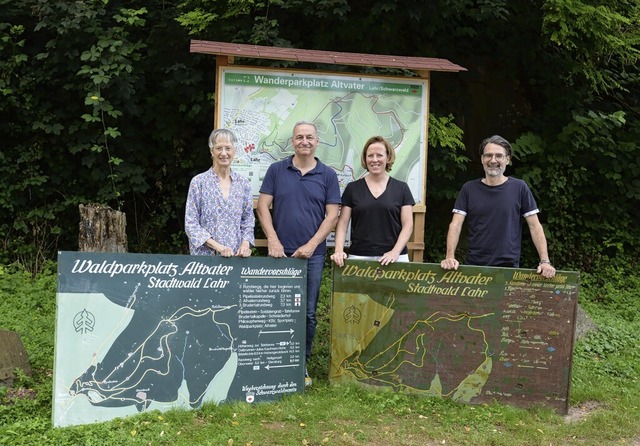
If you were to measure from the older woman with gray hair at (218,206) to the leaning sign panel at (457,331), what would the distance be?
0.90 meters

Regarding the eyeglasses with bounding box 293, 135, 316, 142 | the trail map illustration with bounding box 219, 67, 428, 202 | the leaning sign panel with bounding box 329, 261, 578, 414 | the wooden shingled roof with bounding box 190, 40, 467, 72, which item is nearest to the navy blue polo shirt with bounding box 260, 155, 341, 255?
the eyeglasses with bounding box 293, 135, 316, 142

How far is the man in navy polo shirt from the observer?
16.1 feet

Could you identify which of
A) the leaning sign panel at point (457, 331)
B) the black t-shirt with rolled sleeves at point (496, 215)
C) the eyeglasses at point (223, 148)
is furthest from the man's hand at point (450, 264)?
the eyeglasses at point (223, 148)

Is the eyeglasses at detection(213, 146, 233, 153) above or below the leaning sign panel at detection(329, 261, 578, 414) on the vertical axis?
above

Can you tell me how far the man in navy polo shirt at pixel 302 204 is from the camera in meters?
4.91

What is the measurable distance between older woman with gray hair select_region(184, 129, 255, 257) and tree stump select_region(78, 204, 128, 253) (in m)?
1.80

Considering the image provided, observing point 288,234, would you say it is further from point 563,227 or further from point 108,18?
point 563,227

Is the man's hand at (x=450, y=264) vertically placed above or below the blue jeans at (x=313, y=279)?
above

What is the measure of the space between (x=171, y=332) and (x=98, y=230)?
2158mm

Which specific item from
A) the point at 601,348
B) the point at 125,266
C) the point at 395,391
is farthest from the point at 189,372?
the point at 601,348

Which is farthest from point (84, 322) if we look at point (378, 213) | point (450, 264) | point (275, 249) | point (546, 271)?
point (546, 271)

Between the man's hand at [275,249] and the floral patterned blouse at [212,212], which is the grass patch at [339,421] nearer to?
the man's hand at [275,249]

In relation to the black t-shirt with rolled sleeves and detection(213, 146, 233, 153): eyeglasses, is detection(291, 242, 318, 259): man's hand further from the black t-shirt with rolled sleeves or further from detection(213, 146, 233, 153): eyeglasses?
the black t-shirt with rolled sleeves

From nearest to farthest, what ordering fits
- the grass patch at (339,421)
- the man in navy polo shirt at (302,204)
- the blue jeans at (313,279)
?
the grass patch at (339,421), the man in navy polo shirt at (302,204), the blue jeans at (313,279)
